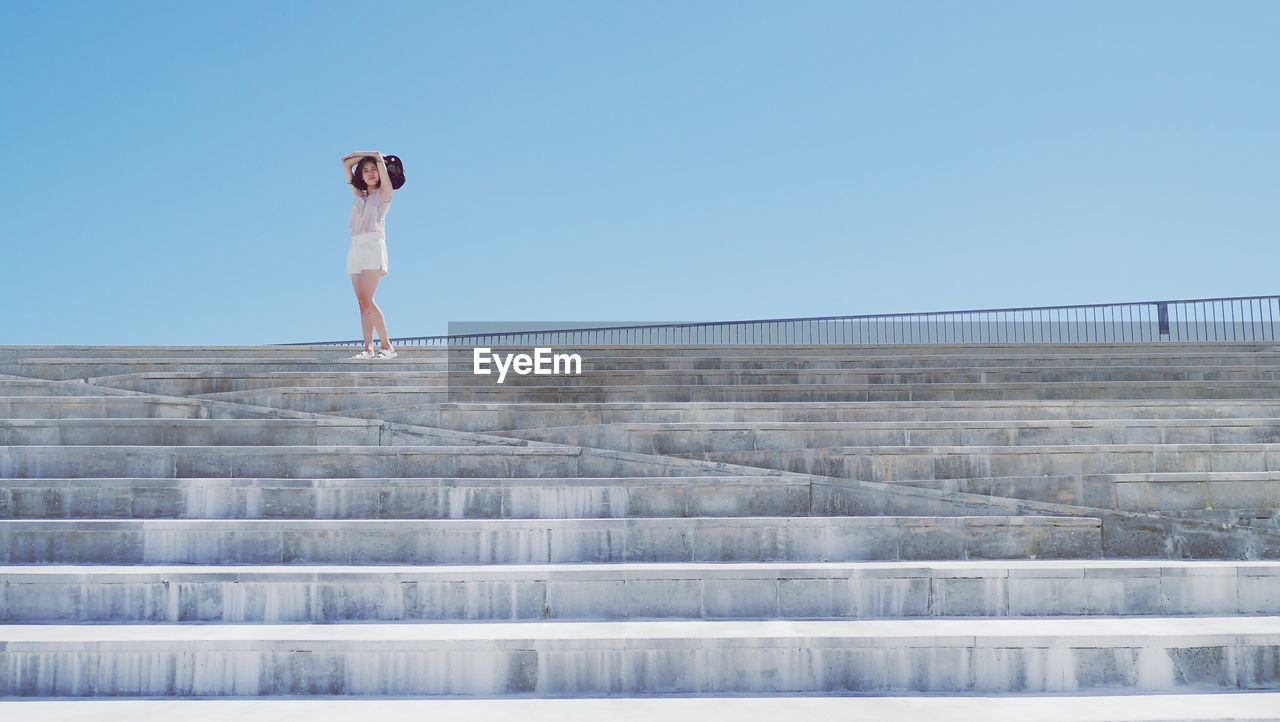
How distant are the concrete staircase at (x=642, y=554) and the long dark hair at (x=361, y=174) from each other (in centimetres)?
238

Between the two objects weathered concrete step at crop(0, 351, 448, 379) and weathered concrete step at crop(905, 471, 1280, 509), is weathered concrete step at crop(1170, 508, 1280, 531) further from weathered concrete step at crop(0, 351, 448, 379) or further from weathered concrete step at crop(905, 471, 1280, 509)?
weathered concrete step at crop(0, 351, 448, 379)

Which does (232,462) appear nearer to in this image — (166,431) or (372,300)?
(166,431)

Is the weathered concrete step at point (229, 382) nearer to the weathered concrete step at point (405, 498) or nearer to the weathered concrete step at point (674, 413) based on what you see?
the weathered concrete step at point (674, 413)

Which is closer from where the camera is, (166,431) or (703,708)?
(703,708)

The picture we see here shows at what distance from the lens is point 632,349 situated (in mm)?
12172

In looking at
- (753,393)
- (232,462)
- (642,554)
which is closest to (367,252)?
(232,462)

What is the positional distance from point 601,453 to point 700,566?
1.64 metres

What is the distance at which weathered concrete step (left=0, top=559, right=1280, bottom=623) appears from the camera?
5.60 metres

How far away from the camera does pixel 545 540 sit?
6246mm

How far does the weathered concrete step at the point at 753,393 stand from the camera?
368 inches

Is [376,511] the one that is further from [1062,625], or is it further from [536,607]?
Result: [1062,625]

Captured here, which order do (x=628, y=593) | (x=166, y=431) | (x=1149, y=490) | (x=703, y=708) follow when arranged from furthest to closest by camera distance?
(x=166, y=431) < (x=1149, y=490) < (x=628, y=593) < (x=703, y=708)

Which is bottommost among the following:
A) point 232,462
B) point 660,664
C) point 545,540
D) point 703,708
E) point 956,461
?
point 703,708

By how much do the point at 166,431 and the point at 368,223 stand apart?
3304 mm
